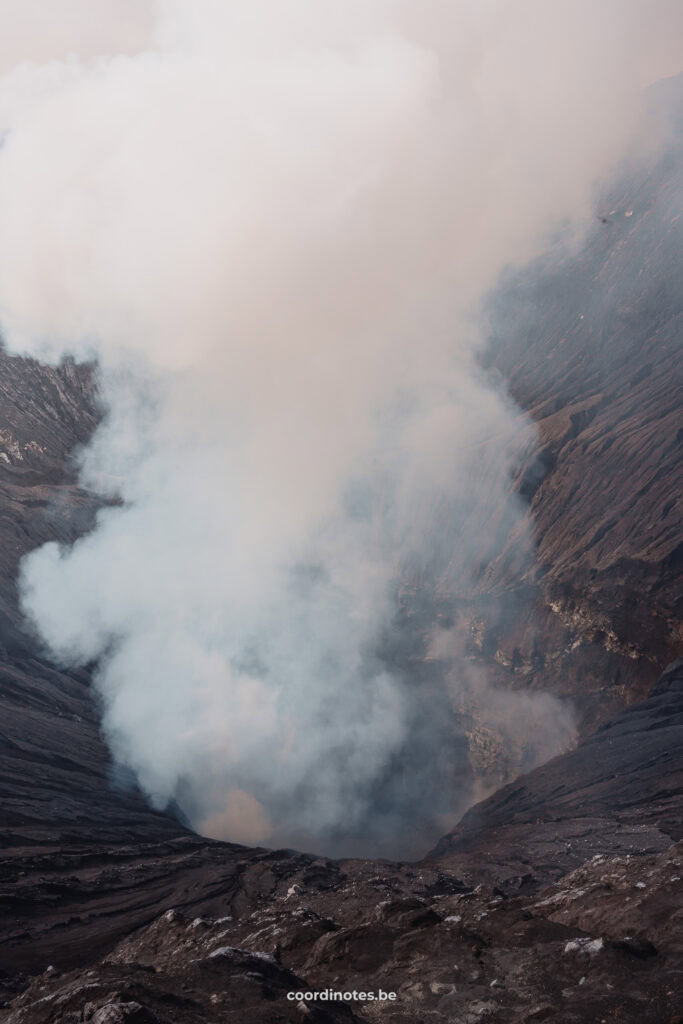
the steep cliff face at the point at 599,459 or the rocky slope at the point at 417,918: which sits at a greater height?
the steep cliff face at the point at 599,459

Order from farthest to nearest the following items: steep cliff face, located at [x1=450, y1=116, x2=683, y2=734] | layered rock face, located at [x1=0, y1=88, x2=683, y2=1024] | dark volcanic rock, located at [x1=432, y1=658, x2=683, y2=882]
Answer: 1. steep cliff face, located at [x1=450, y1=116, x2=683, y2=734]
2. dark volcanic rock, located at [x1=432, y1=658, x2=683, y2=882]
3. layered rock face, located at [x1=0, y1=88, x2=683, y2=1024]

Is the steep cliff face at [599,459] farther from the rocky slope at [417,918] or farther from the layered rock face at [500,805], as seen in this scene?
the rocky slope at [417,918]

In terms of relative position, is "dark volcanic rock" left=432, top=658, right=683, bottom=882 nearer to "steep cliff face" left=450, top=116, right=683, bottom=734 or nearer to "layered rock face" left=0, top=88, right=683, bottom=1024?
"layered rock face" left=0, top=88, right=683, bottom=1024

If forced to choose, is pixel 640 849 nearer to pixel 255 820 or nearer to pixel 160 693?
pixel 255 820

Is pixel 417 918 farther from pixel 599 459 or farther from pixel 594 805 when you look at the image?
pixel 599 459

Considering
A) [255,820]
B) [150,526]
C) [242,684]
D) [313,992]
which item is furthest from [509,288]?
[313,992]

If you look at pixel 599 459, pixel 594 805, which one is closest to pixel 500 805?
pixel 594 805

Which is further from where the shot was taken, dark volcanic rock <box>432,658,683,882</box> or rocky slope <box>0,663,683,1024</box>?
dark volcanic rock <box>432,658,683,882</box>

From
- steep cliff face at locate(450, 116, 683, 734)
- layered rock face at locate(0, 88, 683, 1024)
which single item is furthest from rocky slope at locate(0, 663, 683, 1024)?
steep cliff face at locate(450, 116, 683, 734)

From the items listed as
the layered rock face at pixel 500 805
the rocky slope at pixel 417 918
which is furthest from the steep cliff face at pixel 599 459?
the rocky slope at pixel 417 918

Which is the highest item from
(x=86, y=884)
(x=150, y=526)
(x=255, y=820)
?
(x=150, y=526)

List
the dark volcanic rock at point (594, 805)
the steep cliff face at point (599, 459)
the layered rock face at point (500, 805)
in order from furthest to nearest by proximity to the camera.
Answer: the steep cliff face at point (599, 459) < the dark volcanic rock at point (594, 805) < the layered rock face at point (500, 805)
